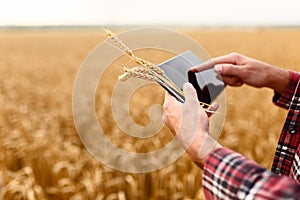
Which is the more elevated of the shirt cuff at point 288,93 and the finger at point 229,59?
the finger at point 229,59

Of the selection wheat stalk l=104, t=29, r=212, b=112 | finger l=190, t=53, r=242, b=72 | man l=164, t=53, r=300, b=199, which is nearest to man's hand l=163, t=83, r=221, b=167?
man l=164, t=53, r=300, b=199

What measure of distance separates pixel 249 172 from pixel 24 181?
2.06 metres

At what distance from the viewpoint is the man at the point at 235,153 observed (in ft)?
2.63

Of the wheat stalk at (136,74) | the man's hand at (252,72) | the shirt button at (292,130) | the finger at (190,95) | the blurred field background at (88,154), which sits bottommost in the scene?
the blurred field background at (88,154)

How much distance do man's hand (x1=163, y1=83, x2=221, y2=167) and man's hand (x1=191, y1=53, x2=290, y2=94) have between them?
26.0 inches

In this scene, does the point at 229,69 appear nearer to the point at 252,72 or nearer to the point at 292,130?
the point at 252,72

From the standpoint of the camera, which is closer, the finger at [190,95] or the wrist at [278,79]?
the finger at [190,95]

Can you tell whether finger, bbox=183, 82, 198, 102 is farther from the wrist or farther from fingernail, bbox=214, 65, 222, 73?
the wrist

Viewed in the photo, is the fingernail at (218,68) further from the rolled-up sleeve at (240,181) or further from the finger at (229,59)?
the rolled-up sleeve at (240,181)

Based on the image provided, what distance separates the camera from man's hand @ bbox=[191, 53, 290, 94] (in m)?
1.72

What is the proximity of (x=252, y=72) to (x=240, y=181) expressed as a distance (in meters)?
0.98

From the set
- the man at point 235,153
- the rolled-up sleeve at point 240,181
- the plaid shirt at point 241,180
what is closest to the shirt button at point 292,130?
the man at point 235,153

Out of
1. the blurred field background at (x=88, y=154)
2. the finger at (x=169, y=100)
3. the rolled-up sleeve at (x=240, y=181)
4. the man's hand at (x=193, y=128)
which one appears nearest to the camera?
the rolled-up sleeve at (x=240, y=181)

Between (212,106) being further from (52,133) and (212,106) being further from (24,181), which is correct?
(52,133)
